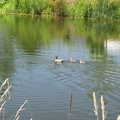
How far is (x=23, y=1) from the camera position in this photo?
73.6 m

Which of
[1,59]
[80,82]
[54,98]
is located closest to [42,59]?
[1,59]

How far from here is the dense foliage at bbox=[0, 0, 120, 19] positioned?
60838mm

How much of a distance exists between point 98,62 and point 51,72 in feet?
12.2

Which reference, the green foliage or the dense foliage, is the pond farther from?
the green foliage

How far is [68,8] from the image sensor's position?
Answer: 67312mm

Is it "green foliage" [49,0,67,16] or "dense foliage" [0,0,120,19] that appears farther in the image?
"green foliage" [49,0,67,16]

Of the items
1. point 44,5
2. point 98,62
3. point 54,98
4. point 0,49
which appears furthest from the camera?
point 44,5

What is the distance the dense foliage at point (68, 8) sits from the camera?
200 ft

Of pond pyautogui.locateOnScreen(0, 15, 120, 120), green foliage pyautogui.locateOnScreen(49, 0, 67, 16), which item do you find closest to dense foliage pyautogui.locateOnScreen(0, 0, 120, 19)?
green foliage pyautogui.locateOnScreen(49, 0, 67, 16)

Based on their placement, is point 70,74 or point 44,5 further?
point 44,5

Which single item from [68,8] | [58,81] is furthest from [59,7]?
[58,81]

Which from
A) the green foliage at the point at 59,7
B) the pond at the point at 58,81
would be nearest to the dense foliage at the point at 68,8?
the green foliage at the point at 59,7

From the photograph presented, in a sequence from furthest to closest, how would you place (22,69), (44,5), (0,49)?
(44,5) → (0,49) → (22,69)

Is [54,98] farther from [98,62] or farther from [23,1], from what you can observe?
[23,1]
